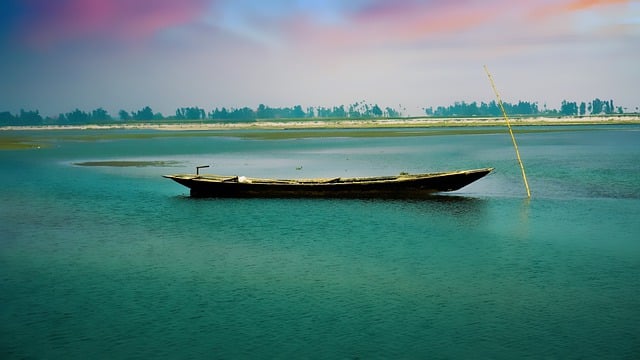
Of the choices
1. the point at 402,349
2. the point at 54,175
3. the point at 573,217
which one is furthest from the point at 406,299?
the point at 54,175

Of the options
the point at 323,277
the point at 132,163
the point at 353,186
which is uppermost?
the point at 132,163

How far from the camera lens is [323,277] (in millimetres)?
16531

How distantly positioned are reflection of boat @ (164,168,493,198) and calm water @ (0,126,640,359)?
0.88 meters

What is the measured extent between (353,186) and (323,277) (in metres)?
14.7

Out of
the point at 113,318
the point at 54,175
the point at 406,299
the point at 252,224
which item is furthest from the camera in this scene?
the point at 54,175

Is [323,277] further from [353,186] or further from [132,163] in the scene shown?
[132,163]

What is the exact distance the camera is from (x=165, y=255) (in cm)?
1958

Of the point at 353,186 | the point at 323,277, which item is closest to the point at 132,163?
the point at 353,186

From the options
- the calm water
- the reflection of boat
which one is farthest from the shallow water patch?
the reflection of boat

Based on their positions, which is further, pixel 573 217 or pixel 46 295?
pixel 573 217

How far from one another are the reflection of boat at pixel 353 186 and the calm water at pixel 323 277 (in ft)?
2.88

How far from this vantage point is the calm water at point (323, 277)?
12.0m

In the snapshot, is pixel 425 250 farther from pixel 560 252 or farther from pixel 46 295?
pixel 46 295

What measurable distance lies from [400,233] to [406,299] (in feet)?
26.2
